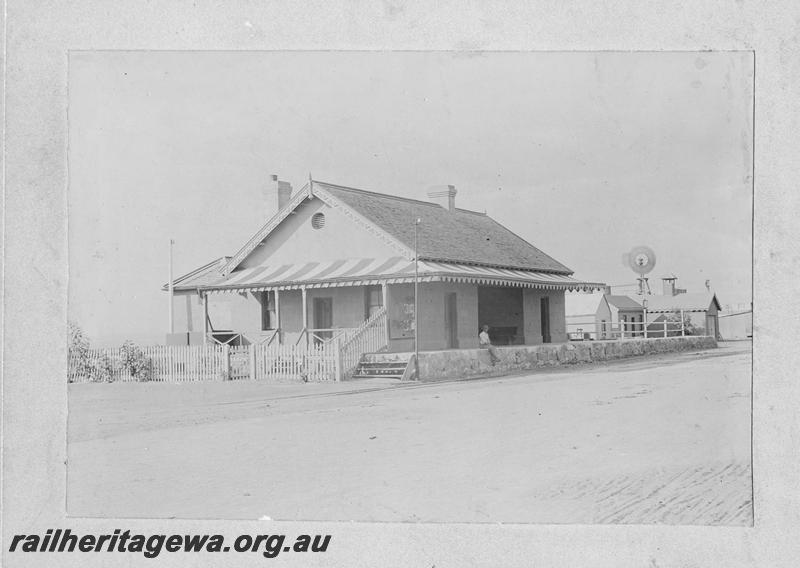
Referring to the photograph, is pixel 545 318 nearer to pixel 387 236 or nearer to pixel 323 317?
pixel 387 236

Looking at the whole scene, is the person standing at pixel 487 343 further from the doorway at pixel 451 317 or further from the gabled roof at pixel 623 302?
the gabled roof at pixel 623 302

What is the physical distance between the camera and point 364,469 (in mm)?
9289

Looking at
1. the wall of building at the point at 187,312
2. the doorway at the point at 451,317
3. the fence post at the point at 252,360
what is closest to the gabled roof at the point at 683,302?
the doorway at the point at 451,317

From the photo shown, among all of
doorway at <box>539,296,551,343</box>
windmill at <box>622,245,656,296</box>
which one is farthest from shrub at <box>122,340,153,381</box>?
doorway at <box>539,296,551,343</box>

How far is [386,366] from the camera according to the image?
15.6 meters

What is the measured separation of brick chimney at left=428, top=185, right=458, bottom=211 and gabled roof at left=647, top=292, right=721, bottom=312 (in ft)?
12.3

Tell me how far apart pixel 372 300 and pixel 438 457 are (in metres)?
6.22

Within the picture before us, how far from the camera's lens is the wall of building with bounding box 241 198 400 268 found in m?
14.8

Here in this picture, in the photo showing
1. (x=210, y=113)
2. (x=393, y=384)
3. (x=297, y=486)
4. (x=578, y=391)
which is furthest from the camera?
(x=393, y=384)

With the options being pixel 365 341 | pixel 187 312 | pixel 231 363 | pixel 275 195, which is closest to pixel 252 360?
pixel 231 363

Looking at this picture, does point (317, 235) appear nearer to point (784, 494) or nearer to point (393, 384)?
point (393, 384)

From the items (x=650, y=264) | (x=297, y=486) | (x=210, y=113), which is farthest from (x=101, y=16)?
(x=650, y=264)

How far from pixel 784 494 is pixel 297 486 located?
207 inches

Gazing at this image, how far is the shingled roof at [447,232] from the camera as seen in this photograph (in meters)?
13.1
